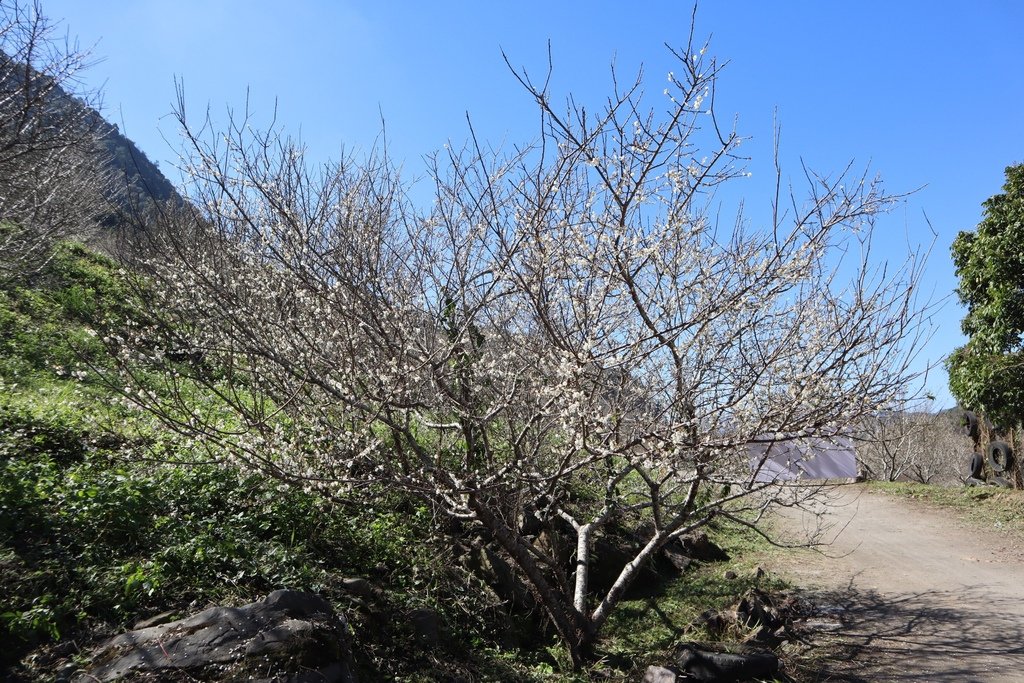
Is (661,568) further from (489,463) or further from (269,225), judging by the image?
(269,225)

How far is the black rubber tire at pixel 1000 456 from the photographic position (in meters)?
12.0

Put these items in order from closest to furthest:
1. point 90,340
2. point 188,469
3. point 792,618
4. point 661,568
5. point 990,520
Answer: point 188,469 < point 792,618 < point 661,568 < point 990,520 < point 90,340

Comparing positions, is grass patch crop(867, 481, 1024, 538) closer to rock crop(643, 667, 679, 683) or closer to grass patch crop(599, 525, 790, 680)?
grass patch crop(599, 525, 790, 680)

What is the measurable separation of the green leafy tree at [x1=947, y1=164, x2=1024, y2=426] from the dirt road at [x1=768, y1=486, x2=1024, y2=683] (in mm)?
2741

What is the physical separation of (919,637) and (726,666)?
82.9 inches

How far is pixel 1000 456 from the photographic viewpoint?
12.2 meters

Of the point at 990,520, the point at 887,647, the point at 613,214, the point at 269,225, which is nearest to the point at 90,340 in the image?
the point at 269,225

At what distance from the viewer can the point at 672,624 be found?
19.2ft

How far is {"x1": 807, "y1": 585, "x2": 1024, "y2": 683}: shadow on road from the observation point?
15.5 feet

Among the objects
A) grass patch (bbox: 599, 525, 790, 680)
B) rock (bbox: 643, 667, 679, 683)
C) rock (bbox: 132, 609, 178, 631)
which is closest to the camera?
rock (bbox: 132, 609, 178, 631)

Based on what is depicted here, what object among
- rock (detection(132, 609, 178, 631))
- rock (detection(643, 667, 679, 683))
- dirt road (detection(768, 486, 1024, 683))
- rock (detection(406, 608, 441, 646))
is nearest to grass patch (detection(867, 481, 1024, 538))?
dirt road (detection(768, 486, 1024, 683))

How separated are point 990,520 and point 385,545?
9.18m

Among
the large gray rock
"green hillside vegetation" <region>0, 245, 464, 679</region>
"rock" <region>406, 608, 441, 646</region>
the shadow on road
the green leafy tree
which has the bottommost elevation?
the shadow on road

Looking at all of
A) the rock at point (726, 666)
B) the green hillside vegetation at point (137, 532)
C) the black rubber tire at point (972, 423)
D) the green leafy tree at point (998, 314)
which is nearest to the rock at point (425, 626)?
the green hillside vegetation at point (137, 532)
